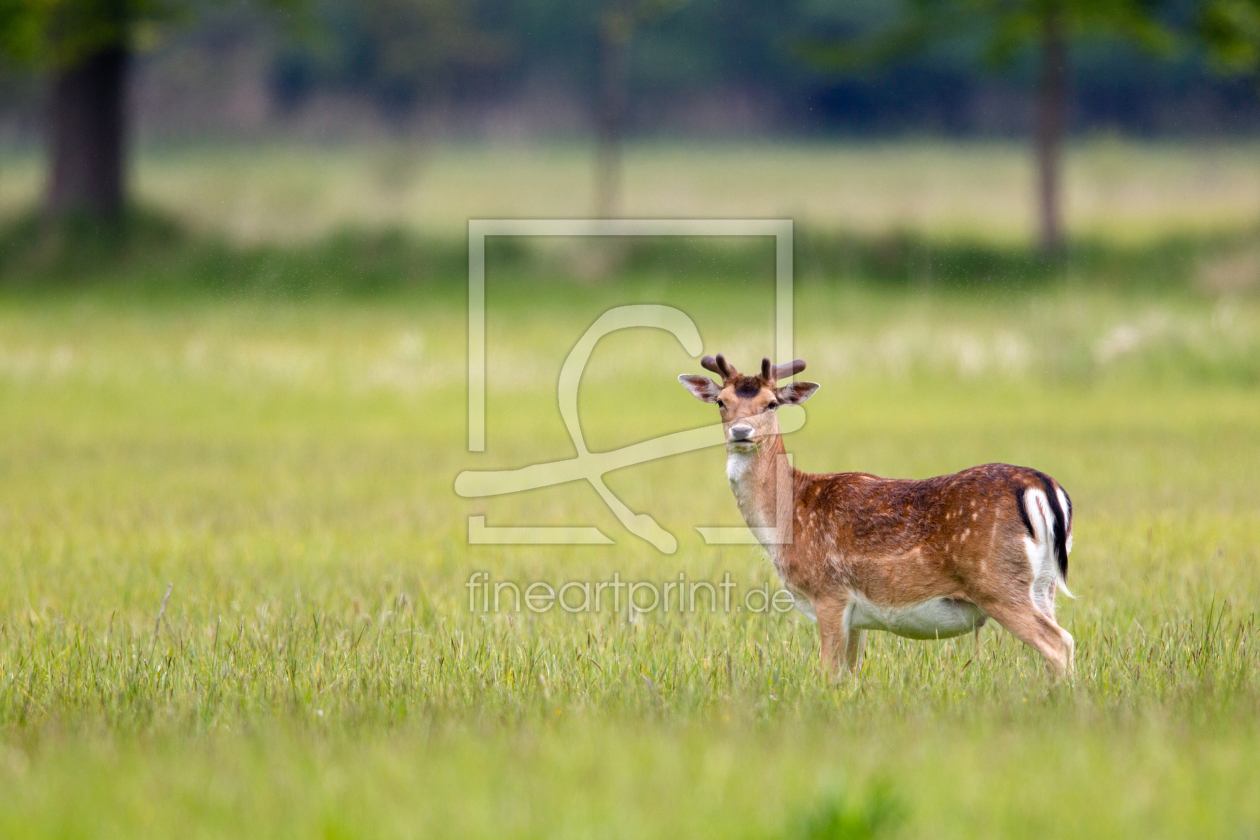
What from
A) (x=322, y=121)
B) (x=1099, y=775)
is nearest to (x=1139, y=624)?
(x=1099, y=775)

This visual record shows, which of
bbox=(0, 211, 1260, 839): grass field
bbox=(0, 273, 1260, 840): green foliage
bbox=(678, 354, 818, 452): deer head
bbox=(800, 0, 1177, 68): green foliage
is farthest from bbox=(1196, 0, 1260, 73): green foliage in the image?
bbox=(678, 354, 818, 452): deer head

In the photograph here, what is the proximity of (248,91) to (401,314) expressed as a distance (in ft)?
122

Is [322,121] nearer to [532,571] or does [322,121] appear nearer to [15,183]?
[15,183]

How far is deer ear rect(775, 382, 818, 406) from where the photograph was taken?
263 inches

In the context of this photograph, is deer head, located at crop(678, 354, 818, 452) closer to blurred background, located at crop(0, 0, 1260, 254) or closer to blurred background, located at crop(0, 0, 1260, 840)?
blurred background, located at crop(0, 0, 1260, 840)

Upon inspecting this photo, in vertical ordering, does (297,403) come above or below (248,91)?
below

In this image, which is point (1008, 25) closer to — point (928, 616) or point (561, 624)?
point (561, 624)

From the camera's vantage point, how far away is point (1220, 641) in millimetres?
6465

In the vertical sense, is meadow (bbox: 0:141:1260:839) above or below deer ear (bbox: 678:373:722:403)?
below

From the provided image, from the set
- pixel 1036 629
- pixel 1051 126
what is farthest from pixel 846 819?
pixel 1051 126

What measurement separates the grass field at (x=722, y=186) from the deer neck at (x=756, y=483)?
24.2 metres

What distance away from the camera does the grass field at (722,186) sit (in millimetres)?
31391

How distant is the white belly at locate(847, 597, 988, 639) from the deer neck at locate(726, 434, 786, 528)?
27.1 inches

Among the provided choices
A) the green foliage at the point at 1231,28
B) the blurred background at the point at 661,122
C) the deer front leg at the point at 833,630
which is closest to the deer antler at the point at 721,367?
the deer front leg at the point at 833,630
